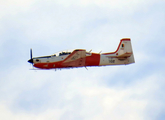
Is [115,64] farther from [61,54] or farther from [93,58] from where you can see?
[61,54]

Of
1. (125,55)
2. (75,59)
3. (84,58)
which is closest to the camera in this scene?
(75,59)

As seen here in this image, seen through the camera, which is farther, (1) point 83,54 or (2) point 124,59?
(2) point 124,59

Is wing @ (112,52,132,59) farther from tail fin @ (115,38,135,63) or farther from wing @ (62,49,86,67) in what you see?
wing @ (62,49,86,67)

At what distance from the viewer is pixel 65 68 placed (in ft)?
172

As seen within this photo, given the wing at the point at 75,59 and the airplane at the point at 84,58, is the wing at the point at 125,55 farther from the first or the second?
the wing at the point at 75,59

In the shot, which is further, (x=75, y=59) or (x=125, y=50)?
(x=125, y=50)

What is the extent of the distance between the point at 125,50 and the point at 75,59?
8.32 m

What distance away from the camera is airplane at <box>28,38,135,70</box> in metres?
51.3

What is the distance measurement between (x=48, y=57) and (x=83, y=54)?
5160 millimetres

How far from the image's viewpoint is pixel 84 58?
5200cm

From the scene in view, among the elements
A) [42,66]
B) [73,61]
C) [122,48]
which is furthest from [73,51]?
[122,48]

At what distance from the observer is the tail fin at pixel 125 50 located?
5438cm

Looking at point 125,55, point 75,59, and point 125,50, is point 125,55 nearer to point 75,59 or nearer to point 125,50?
point 125,50

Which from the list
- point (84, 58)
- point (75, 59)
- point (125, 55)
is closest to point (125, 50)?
point (125, 55)
